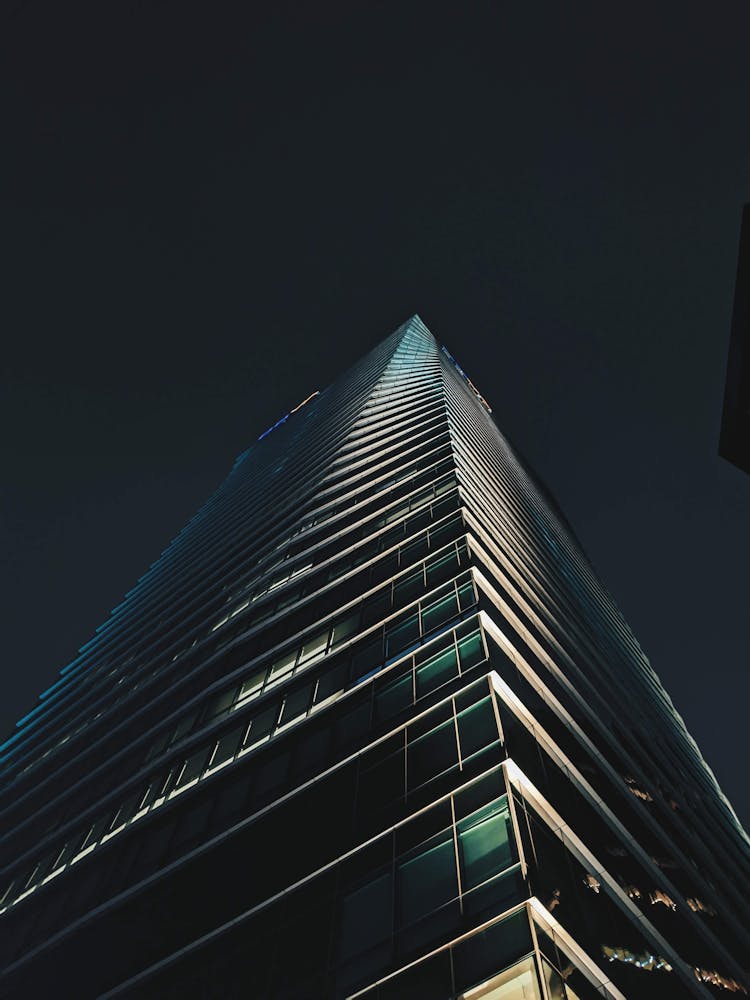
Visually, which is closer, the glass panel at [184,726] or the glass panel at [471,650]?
the glass panel at [471,650]

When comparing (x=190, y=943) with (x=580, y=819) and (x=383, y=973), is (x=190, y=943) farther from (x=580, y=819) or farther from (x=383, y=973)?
(x=580, y=819)

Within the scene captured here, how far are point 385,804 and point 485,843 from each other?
351 centimetres

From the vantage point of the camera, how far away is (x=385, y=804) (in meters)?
15.3

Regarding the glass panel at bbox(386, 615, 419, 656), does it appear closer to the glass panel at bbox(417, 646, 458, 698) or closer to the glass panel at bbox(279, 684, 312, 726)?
the glass panel at bbox(417, 646, 458, 698)

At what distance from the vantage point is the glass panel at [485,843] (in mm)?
11805

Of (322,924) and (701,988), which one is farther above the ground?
(322,924)

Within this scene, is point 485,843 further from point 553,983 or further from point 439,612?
point 439,612

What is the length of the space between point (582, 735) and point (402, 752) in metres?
6.80

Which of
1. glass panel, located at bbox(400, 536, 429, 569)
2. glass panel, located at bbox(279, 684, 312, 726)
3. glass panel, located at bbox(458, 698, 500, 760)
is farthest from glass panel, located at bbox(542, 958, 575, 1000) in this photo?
glass panel, located at bbox(400, 536, 429, 569)

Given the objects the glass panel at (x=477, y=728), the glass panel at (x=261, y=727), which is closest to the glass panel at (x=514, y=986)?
the glass panel at (x=477, y=728)

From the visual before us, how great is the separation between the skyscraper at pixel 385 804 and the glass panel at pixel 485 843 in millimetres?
50

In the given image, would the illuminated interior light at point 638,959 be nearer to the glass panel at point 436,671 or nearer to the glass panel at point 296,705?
the glass panel at point 436,671

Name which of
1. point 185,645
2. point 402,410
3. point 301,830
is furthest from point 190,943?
point 402,410

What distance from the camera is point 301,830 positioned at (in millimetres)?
17203
